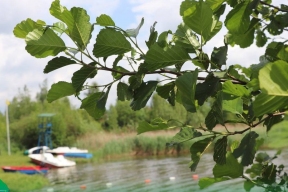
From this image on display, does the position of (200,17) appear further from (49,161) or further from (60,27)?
(49,161)

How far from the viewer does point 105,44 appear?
0.71m

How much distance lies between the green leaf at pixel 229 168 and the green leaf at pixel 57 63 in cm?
31

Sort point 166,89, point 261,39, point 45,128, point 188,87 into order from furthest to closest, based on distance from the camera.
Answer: point 45,128 < point 261,39 < point 166,89 < point 188,87

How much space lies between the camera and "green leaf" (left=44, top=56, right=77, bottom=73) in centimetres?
74

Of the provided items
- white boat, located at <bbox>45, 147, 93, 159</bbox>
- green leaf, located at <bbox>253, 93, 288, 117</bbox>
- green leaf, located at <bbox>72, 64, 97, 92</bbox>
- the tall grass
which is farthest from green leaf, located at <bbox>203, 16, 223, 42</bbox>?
white boat, located at <bbox>45, 147, 93, 159</bbox>

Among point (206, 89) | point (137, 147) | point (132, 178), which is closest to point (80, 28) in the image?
point (206, 89)

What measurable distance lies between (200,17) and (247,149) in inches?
8.7

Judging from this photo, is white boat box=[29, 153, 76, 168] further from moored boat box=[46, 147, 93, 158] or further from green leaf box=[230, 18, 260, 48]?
green leaf box=[230, 18, 260, 48]

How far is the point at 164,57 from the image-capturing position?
67cm

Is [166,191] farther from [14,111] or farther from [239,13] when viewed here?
[14,111]

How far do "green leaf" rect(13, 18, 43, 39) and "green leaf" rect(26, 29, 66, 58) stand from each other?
31 millimetres

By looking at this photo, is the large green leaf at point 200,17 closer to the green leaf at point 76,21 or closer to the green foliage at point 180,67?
the green foliage at point 180,67

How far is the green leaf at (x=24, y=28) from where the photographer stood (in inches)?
29.6

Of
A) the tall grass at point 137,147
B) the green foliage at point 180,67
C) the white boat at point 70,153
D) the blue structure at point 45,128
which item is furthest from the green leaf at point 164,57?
the blue structure at point 45,128
